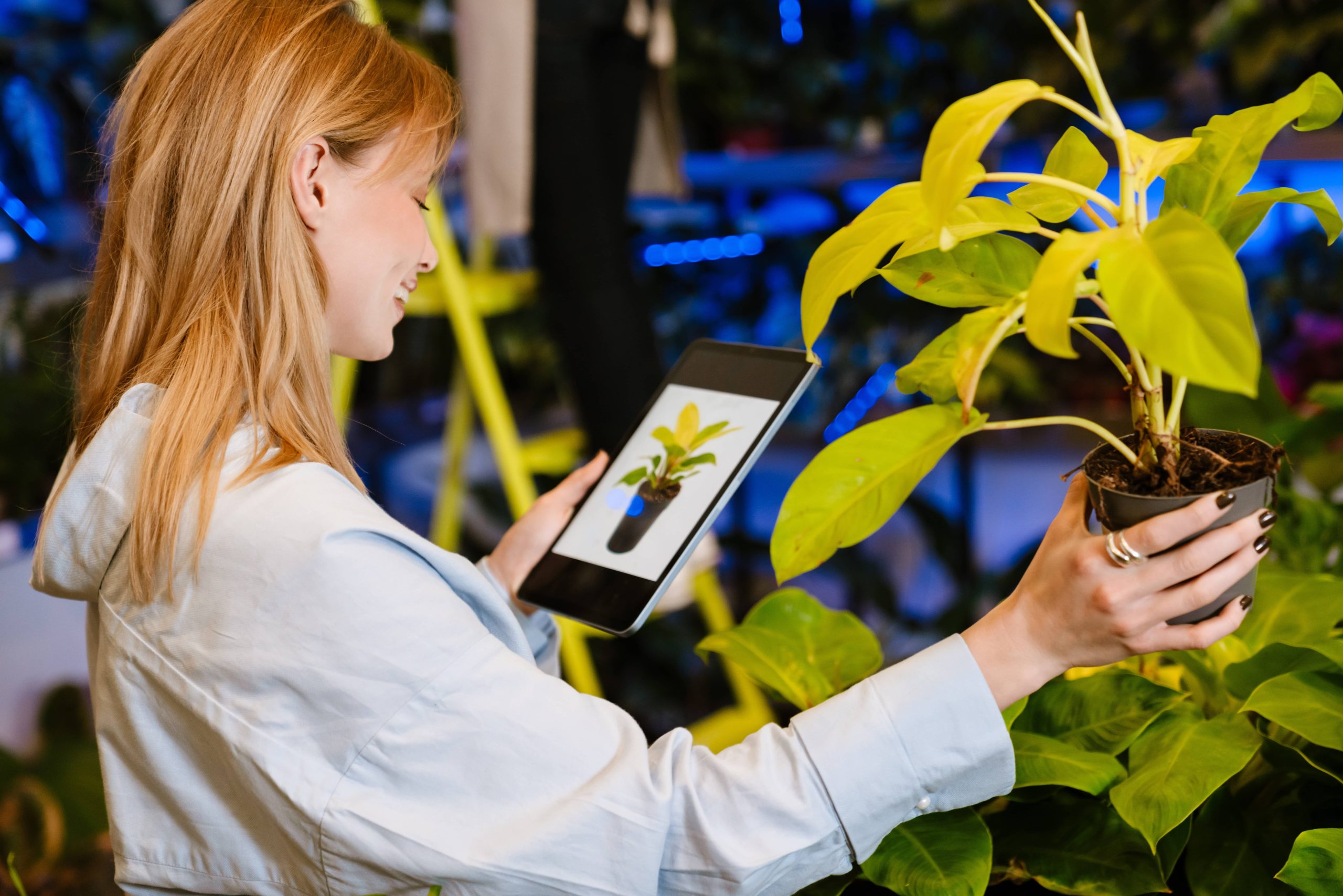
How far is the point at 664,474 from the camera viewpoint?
3.22 feet

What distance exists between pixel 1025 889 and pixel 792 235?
77.6 inches

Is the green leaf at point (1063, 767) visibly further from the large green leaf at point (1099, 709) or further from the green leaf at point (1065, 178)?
the green leaf at point (1065, 178)

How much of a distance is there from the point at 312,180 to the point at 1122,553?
60cm

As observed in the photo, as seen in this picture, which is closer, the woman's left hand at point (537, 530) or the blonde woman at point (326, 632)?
the blonde woman at point (326, 632)

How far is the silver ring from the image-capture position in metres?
0.62

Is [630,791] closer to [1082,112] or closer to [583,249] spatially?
[1082,112]

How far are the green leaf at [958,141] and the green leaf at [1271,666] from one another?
0.43 meters

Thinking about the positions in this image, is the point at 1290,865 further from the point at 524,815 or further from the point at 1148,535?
the point at 524,815

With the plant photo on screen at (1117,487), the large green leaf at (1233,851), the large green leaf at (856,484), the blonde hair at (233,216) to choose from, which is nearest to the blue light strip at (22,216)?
the blonde hair at (233,216)

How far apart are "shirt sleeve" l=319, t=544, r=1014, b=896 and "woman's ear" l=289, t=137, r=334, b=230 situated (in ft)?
0.91

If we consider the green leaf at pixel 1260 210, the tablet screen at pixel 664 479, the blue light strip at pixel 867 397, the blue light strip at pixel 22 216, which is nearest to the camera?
the green leaf at pixel 1260 210

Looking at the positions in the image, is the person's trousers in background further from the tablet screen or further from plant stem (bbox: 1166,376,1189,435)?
plant stem (bbox: 1166,376,1189,435)

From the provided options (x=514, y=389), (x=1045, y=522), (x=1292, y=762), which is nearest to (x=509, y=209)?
(x=1292, y=762)

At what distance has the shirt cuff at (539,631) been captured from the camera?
3.52ft
